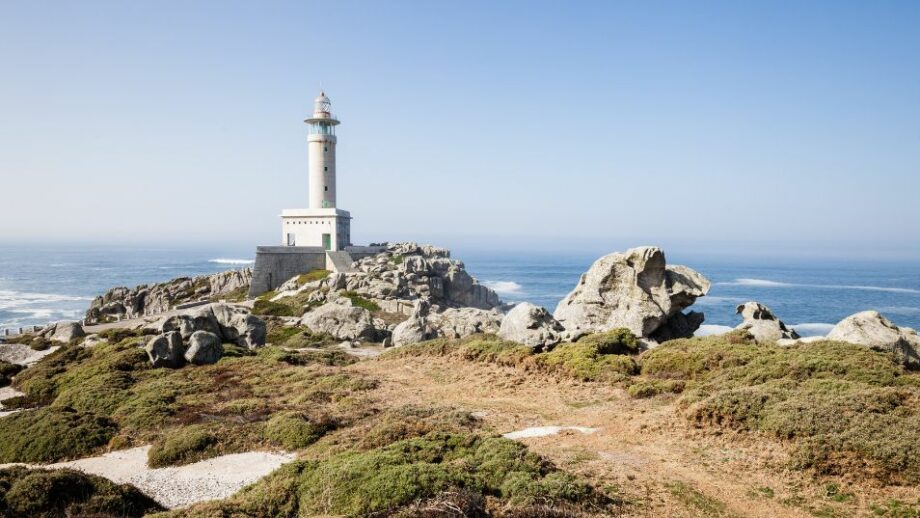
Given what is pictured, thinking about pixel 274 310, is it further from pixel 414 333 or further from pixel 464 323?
pixel 464 323

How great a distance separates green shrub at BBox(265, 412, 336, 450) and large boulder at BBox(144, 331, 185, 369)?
491 inches

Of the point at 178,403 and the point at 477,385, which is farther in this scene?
the point at 477,385

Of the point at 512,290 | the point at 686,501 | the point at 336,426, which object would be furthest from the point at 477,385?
the point at 512,290

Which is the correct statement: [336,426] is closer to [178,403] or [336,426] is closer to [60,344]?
[178,403]

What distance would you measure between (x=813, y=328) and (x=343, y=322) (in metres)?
56.2

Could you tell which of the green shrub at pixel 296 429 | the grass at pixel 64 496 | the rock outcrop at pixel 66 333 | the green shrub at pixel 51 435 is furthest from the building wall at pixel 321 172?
the grass at pixel 64 496

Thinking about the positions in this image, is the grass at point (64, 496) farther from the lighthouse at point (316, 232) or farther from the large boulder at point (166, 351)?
the lighthouse at point (316, 232)

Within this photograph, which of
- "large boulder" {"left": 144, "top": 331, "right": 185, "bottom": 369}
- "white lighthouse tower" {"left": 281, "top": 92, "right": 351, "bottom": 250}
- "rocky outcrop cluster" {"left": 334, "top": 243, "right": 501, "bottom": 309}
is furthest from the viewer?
"white lighthouse tower" {"left": 281, "top": 92, "right": 351, "bottom": 250}

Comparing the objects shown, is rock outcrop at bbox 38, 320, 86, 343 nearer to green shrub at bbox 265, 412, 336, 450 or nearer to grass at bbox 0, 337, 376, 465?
grass at bbox 0, 337, 376, 465

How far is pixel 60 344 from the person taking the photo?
3569 centimetres

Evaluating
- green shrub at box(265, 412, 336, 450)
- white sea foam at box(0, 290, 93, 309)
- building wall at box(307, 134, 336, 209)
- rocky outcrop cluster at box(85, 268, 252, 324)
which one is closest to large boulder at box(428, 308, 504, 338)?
green shrub at box(265, 412, 336, 450)

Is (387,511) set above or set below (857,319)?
below

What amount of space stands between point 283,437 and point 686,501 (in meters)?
10.1

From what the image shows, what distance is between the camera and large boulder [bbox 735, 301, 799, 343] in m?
24.4
